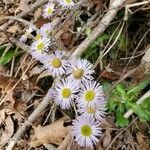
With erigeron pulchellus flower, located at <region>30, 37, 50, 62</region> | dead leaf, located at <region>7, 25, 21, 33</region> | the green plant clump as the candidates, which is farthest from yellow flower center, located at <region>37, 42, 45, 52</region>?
the green plant clump

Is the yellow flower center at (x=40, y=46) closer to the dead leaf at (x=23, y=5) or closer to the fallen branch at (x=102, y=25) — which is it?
the fallen branch at (x=102, y=25)

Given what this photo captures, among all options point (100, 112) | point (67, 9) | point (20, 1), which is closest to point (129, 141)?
point (100, 112)

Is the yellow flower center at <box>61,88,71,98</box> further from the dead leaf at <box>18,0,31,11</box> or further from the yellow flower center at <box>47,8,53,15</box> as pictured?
the dead leaf at <box>18,0,31,11</box>

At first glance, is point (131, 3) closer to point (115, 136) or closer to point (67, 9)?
point (67, 9)

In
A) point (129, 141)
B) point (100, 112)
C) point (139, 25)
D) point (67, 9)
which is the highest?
point (67, 9)

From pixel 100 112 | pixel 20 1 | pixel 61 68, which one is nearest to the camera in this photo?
pixel 100 112

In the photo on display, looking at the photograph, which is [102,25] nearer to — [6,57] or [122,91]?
[122,91]

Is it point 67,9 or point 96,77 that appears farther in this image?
point 67,9
